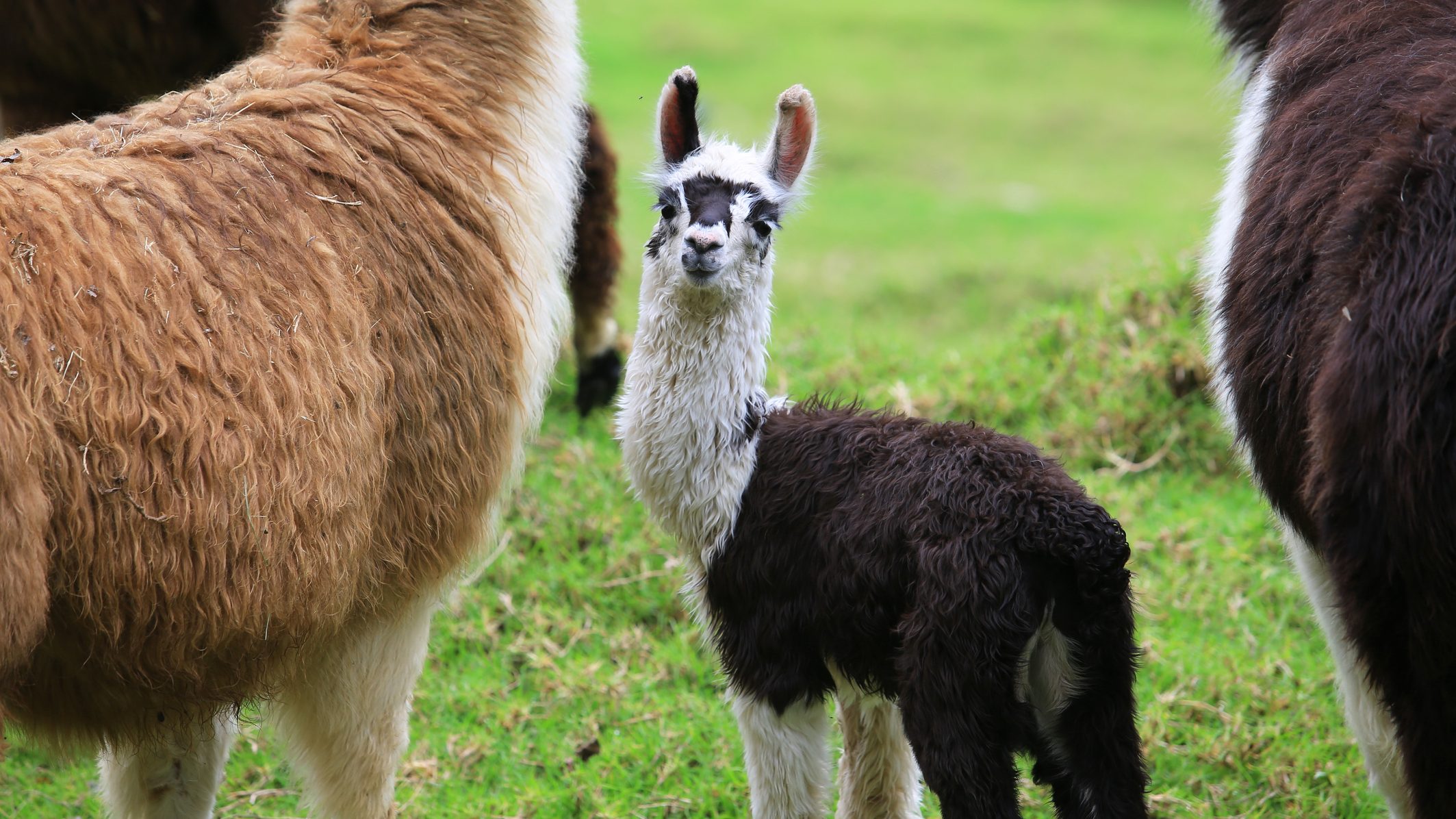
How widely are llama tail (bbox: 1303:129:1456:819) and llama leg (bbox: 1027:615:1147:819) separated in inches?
16.9

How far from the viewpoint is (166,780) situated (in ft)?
9.59

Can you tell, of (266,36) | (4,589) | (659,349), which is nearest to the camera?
(4,589)

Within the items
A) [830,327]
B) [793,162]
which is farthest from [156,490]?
[830,327]

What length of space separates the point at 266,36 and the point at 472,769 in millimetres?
2030

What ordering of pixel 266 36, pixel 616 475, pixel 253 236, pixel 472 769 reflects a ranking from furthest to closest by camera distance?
pixel 616 475
pixel 472 769
pixel 266 36
pixel 253 236

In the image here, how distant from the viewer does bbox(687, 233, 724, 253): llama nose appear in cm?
258

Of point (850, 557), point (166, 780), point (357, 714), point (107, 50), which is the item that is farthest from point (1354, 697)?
point (107, 50)

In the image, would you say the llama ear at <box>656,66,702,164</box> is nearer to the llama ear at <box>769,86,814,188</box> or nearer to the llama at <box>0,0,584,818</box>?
the llama ear at <box>769,86,814,188</box>

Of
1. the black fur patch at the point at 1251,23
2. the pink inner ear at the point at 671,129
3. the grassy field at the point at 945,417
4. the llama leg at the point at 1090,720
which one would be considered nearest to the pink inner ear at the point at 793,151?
the pink inner ear at the point at 671,129

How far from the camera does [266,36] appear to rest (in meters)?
3.25

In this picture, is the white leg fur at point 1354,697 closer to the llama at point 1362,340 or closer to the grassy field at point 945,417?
the llama at point 1362,340

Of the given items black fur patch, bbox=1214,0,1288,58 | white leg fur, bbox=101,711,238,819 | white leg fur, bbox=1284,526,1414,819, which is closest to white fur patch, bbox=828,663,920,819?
white leg fur, bbox=1284,526,1414,819

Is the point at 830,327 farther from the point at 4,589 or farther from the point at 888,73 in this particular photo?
the point at 888,73

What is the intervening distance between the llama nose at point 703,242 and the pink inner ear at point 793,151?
31 cm
